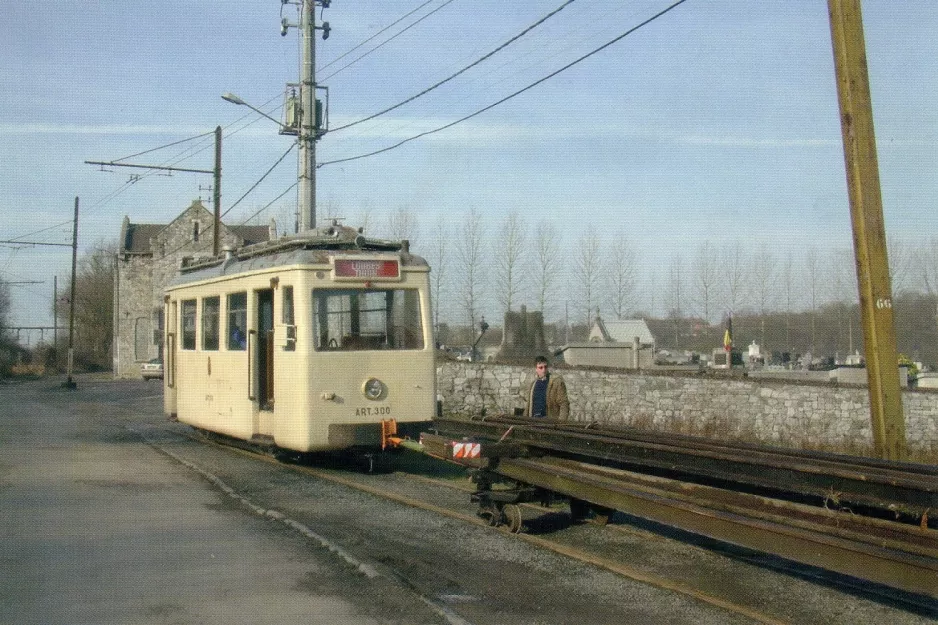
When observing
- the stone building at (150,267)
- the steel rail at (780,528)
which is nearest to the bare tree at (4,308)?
the stone building at (150,267)

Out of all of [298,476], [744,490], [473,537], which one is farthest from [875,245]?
[298,476]

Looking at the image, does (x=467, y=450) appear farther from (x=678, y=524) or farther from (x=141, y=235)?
(x=141, y=235)

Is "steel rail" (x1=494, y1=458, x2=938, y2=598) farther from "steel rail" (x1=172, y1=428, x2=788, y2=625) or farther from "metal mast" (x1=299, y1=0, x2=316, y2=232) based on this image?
"metal mast" (x1=299, y1=0, x2=316, y2=232)

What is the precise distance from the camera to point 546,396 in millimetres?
12367

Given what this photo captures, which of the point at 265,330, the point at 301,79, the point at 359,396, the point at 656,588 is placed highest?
the point at 301,79

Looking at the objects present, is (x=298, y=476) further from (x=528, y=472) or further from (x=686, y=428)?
(x=686, y=428)

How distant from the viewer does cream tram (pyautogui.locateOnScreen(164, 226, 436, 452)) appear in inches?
491

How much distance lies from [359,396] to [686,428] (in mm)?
10074

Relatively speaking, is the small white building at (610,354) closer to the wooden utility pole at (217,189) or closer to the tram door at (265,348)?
the wooden utility pole at (217,189)

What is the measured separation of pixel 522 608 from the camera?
6.53 meters

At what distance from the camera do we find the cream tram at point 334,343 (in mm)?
12469

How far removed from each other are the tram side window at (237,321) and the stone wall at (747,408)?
9.26 metres

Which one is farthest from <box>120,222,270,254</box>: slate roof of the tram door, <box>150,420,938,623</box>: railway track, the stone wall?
<box>150,420,938,623</box>: railway track

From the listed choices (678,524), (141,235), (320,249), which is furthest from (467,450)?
(141,235)
